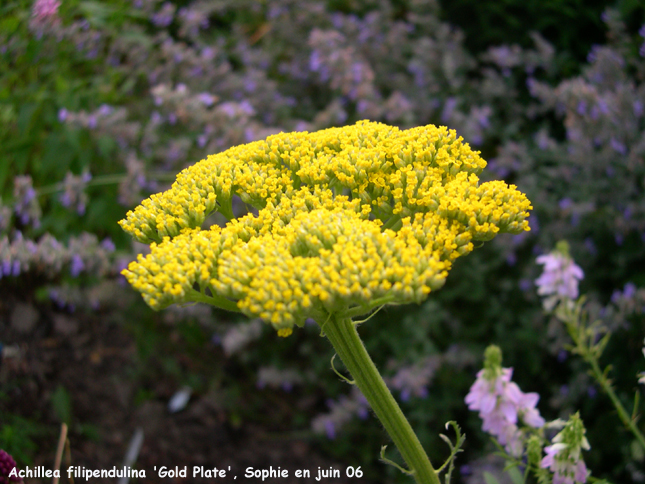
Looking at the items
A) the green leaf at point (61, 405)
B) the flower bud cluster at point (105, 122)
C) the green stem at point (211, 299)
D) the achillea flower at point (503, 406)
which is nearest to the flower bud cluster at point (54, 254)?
the flower bud cluster at point (105, 122)

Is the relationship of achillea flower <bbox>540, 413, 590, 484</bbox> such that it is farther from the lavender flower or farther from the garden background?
the lavender flower

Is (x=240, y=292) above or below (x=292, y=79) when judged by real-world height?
above

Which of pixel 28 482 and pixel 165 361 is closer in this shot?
pixel 28 482

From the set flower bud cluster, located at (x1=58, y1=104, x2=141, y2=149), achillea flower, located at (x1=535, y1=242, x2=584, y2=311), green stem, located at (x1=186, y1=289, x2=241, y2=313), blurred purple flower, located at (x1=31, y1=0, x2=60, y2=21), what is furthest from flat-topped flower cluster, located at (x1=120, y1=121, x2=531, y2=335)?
blurred purple flower, located at (x1=31, y1=0, x2=60, y2=21)

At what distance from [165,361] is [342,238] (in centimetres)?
378

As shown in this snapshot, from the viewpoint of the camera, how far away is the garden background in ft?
11.8

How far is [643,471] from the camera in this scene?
3055 mm

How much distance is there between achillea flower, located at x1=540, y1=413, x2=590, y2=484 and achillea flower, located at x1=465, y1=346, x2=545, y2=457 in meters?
0.24

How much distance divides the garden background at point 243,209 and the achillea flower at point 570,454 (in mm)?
1487

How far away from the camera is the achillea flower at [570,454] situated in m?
1.81

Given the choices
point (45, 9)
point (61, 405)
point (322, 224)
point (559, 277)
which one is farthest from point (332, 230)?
point (61, 405)

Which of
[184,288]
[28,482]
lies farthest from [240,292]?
[28,482]

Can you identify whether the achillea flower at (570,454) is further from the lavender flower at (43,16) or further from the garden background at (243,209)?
the lavender flower at (43,16)

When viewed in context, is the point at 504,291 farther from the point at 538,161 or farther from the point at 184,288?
the point at 184,288
